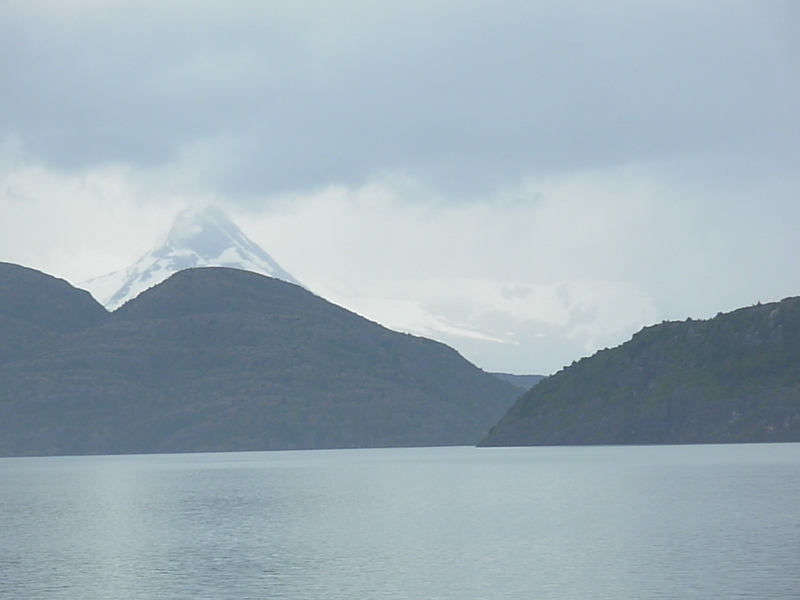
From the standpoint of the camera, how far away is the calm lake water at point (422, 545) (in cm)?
7031

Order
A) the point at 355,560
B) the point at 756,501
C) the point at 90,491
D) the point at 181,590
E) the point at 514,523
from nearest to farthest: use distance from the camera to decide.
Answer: the point at 181,590 < the point at 355,560 < the point at 514,523 < the point at 756,501 < the point at 90,491

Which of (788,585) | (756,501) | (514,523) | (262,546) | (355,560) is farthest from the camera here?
(756,501)

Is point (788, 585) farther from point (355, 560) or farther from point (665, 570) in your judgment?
point (355, 560)

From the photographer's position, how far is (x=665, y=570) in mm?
74188

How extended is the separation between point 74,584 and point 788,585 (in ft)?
139

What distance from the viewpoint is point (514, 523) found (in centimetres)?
10938

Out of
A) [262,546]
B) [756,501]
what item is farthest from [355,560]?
[756,501]

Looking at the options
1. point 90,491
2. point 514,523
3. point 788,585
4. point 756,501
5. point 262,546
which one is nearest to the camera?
point 788,585

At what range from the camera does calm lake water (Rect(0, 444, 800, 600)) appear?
231ft

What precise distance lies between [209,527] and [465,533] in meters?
27.1

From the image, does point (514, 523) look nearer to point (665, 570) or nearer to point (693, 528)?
point (693, 528)

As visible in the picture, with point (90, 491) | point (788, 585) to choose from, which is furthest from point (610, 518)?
point (90, 491)

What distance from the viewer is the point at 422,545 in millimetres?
92312

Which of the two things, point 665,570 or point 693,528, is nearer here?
point 665,570
